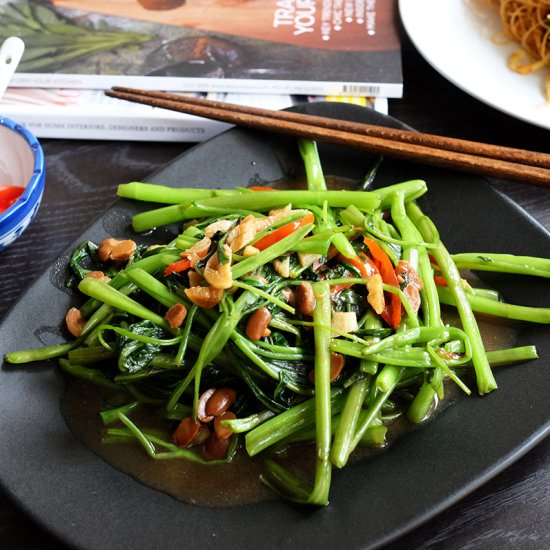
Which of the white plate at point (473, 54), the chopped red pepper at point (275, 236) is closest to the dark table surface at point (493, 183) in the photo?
the white plate at point (473, 54)

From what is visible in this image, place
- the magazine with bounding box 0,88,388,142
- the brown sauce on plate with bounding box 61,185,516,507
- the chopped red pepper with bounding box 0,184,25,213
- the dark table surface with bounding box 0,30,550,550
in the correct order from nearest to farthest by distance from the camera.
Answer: the brown sauce on plate with bounding box 61,185,516,507
the dark table surface with bounding box 0,30,550,550
the chopped red pepper with bounding box 0,184,25,213
the magazine with bounding box 0,88,388,142

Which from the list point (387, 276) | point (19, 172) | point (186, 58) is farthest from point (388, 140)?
point (19, 172)

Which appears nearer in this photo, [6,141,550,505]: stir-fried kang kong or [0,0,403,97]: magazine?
[6,141,550,505]: stir-fried kang kong

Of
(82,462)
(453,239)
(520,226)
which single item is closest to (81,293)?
(82,462)

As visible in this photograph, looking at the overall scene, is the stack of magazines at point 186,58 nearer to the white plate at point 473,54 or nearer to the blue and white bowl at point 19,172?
the white plate at point 473,54

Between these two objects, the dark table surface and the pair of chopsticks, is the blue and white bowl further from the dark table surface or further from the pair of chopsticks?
the pair of chopsticks

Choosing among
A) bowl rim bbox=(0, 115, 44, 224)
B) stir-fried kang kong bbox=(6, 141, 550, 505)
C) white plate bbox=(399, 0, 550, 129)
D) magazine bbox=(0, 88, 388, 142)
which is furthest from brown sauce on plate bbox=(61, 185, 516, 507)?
magazine bbox=(0, 88, 388, 142)

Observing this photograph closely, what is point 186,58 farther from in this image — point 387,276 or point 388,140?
point 387,276
